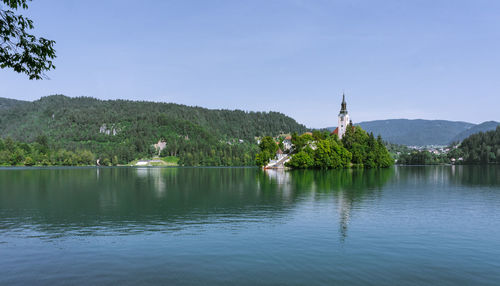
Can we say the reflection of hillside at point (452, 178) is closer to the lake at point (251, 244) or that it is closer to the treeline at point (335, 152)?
the treeline at point (335, 152)

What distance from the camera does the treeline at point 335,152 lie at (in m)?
155

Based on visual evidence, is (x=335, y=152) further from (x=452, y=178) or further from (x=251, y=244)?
(x=251, y=244)

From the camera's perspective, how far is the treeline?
155000 mm

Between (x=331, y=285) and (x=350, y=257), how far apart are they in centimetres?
479

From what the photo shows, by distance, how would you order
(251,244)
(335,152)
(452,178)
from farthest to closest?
(335,152)
(452,178)
(251,244)

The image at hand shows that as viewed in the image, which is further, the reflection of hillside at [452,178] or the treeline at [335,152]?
Result: the treeline at [335,152]

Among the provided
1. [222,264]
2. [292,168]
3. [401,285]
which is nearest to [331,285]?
[401,285]

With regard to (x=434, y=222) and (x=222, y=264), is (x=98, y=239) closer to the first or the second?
(x=222, y=264)

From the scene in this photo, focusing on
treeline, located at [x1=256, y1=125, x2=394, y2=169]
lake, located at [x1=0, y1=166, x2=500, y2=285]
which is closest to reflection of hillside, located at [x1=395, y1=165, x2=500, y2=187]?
treeline, located at [x1=256, y1=125, x2=394, y2=169]

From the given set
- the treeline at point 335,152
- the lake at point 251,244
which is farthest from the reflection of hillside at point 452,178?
the lake at point 251,244

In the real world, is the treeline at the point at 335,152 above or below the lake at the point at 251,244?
above

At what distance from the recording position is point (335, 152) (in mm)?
156375

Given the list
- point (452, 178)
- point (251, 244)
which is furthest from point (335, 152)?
point (251, 244)

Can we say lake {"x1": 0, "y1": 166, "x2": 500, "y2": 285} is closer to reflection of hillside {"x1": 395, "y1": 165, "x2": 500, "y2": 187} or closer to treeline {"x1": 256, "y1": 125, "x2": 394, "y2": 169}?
reflection of hillside {"x1": 395, "y1": 165, "x2": 500, "y2": 187}
